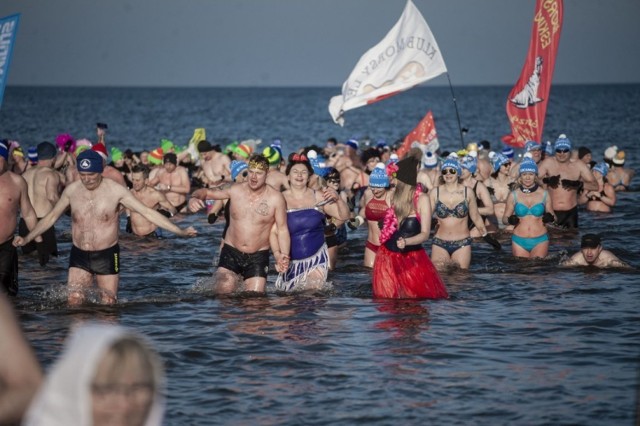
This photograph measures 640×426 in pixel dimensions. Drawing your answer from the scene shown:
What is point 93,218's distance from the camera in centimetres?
999

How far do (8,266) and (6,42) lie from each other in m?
2.26

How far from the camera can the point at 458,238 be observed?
42.2 feet

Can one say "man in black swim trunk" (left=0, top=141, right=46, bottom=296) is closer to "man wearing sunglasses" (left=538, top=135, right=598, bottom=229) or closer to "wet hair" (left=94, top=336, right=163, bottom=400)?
"wet hair" (left=94, top=336, right=163, bottom=400)

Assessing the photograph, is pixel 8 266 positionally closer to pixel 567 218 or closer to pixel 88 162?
pixel 88 162

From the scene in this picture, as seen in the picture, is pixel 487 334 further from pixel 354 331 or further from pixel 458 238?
pixel 458 238

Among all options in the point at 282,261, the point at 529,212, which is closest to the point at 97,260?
the point at 282,261

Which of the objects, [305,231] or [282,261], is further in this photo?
[305,231]

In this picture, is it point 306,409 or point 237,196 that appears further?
point 237,196

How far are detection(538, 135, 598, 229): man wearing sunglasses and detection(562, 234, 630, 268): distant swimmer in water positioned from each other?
302cm

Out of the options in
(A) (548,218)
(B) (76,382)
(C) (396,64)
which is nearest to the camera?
(B) (76,382)

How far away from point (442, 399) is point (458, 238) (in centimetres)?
506

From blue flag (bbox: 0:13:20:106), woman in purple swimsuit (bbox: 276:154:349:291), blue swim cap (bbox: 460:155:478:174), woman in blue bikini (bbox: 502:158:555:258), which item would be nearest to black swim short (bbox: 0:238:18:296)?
blue flag (bbox: 0:13:20:106)

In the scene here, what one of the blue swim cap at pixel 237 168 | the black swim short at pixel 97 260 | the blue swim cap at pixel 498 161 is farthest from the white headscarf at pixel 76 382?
the blue swim cap at pixel 498 161

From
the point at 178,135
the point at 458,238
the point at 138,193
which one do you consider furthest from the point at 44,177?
the point at 178,135
